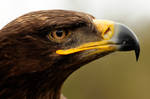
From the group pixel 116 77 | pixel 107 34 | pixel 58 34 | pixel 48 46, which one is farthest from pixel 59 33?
pixel 116 77

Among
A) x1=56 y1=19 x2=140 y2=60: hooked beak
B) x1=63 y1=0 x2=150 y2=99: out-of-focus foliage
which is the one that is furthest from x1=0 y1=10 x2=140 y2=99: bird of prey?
x1=63 y1=0 x2=150 y2=99: out-of-focus foliage

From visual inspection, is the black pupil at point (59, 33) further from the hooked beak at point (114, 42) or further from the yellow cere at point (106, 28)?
the yellow cere at point (106, 28)

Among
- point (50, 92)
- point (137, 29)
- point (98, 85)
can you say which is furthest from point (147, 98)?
point (50, 92)

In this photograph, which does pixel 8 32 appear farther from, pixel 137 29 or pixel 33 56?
pixel 137 29

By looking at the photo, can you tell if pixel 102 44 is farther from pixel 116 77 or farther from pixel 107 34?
pixel 116 77

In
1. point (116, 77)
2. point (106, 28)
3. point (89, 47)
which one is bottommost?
point (116, 77)

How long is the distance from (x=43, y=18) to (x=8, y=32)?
304mm

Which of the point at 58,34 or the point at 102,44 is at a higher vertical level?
the point at 58,34

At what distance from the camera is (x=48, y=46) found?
3402mm

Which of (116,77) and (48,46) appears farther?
(116,77)

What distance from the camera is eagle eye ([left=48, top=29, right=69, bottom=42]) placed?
3.38 meters

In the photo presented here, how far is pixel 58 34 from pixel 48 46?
0.13 meters

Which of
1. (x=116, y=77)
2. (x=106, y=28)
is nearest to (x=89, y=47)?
(x=106, y=28)

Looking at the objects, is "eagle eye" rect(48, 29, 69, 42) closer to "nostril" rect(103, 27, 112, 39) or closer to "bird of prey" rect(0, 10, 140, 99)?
"bird of prey" rect(0, 10, 140, 99)
